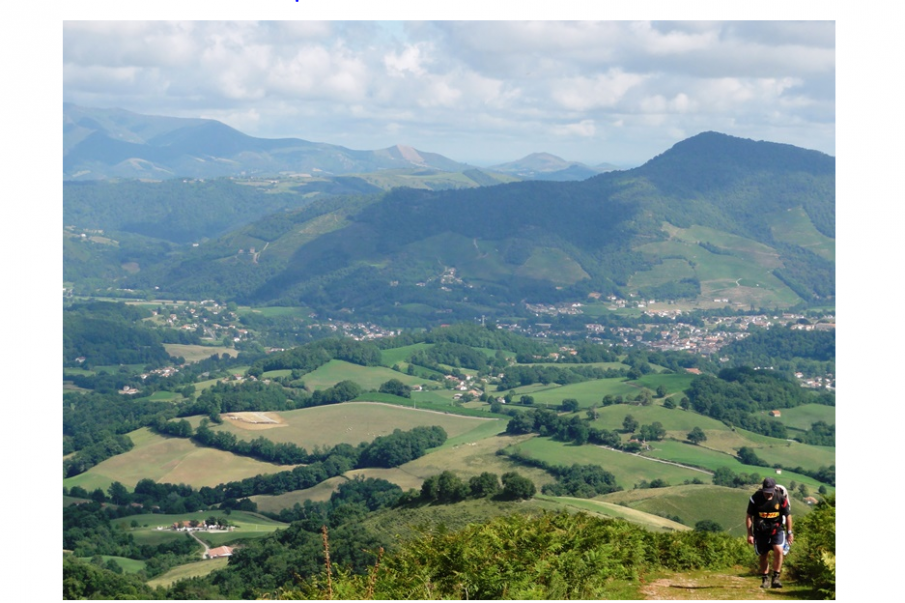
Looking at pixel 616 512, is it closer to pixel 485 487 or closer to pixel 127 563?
pixel 485 487

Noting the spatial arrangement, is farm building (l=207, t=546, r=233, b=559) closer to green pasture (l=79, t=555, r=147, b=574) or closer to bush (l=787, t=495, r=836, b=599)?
green pasture (l=79, t=555, r=147, b=574)

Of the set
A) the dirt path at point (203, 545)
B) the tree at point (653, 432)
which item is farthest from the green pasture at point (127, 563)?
the tree at point (653, 432)

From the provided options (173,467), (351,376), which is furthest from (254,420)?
(351,376)

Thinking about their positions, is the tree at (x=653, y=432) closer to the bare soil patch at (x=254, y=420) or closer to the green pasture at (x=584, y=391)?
the green pasture at (x=584, y=391)

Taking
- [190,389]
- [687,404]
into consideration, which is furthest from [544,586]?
[190,389]

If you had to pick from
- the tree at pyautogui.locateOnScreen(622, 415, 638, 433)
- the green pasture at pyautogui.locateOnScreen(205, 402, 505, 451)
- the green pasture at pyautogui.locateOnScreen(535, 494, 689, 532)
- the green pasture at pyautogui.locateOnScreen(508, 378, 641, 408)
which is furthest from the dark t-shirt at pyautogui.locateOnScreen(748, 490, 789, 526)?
the green pasture at pyautogui.locateOnScreen(508, 378, 641, 408)
